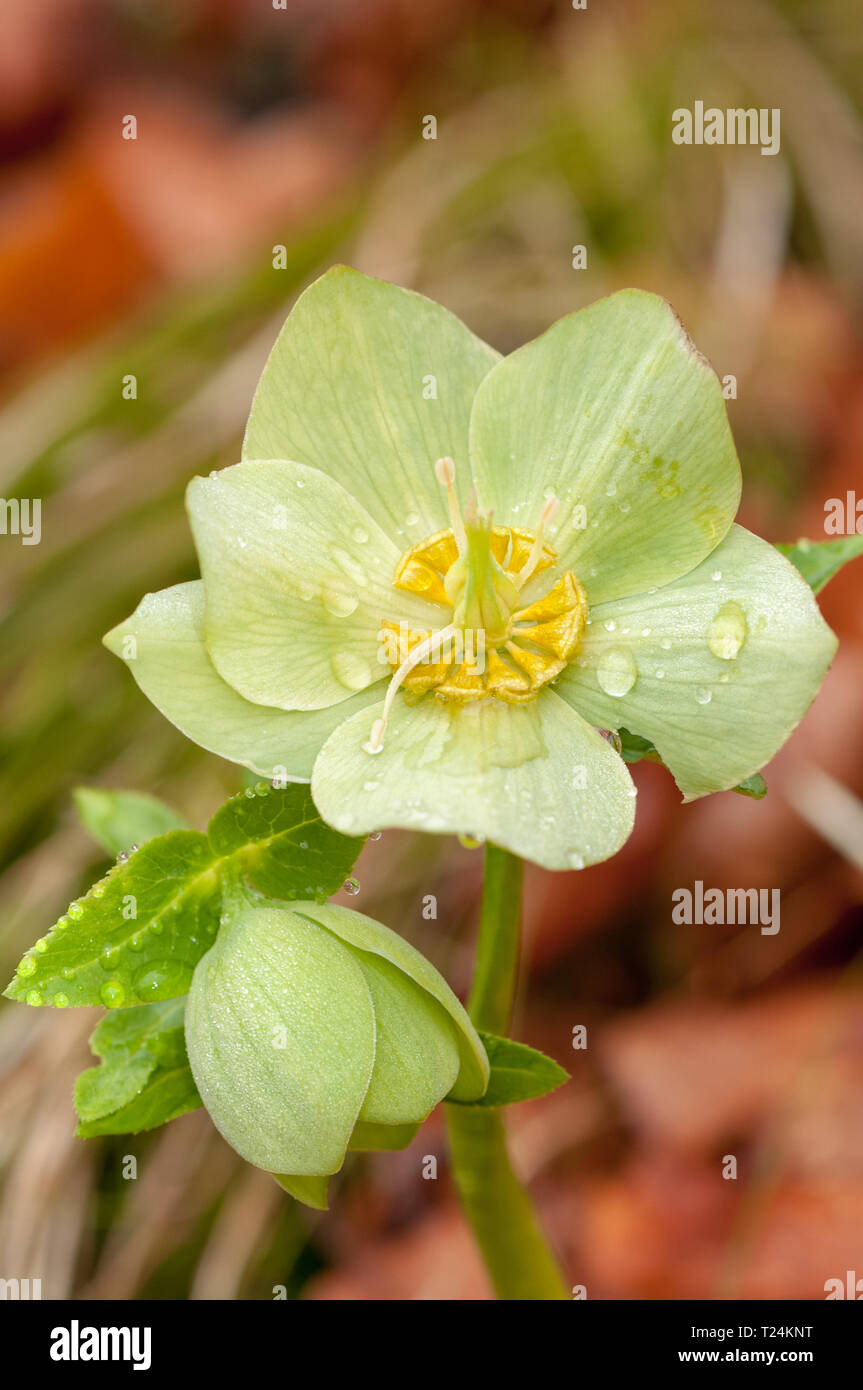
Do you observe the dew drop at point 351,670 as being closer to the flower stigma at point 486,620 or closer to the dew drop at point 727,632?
the flower stigma at point 486,620

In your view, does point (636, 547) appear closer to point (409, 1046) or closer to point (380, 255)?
point (409, 1046)

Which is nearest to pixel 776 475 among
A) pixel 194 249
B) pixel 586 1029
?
pixel 586 1029

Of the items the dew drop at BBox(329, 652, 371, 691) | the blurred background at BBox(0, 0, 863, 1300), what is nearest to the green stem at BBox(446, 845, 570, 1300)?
the dew drop at BBox(329, 652, 371, 691)

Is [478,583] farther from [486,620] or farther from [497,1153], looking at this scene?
[497,1153]

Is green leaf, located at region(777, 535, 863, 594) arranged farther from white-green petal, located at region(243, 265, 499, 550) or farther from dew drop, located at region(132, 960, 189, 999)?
dew drop, located at region(132, 960, 189, 999)

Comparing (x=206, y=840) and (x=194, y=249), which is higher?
(x=194, y=249)
